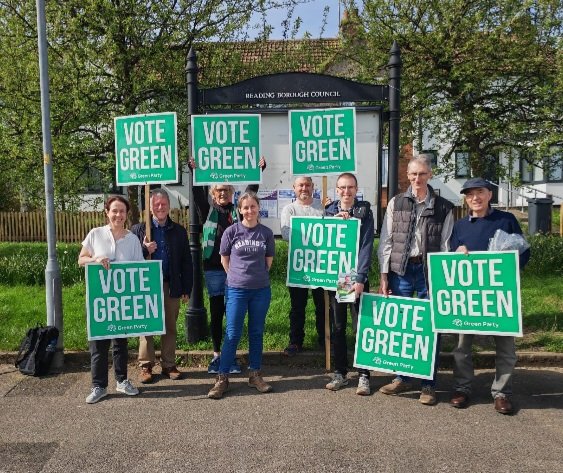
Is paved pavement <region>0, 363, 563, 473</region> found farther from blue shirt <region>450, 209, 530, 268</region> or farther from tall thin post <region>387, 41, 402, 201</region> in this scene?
tall thin post <region>387, 41, 402, 201</region>

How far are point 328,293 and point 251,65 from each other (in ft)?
22.9

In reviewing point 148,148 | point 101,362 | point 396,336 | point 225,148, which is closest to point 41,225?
point 148,148

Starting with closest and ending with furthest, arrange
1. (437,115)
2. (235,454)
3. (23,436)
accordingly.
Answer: (235,454)
(23,436)
(437,115)

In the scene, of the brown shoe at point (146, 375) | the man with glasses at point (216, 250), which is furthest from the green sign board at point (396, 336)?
the brown shoe at point (146, 375)

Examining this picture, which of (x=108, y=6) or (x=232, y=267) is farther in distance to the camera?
(x=108, y=6)

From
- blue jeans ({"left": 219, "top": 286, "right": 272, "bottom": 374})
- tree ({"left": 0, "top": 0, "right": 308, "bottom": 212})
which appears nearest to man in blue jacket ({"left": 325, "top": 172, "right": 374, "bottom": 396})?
blue jeans ({"left": 219, "top": 286, "right": 272, "bottom": 374})

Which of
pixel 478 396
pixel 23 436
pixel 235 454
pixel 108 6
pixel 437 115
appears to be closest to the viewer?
pixel 235 454

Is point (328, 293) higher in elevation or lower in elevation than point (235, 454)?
higher

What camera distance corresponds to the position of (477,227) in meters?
4.71

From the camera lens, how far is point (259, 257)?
5.04 meters

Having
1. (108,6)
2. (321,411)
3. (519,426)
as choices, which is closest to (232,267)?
(321,411)

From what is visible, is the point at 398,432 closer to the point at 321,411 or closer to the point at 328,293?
the point at 321,411

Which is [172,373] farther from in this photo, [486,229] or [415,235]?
[486,229]

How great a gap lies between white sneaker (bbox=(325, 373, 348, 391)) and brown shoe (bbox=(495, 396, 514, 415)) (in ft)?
4.58
